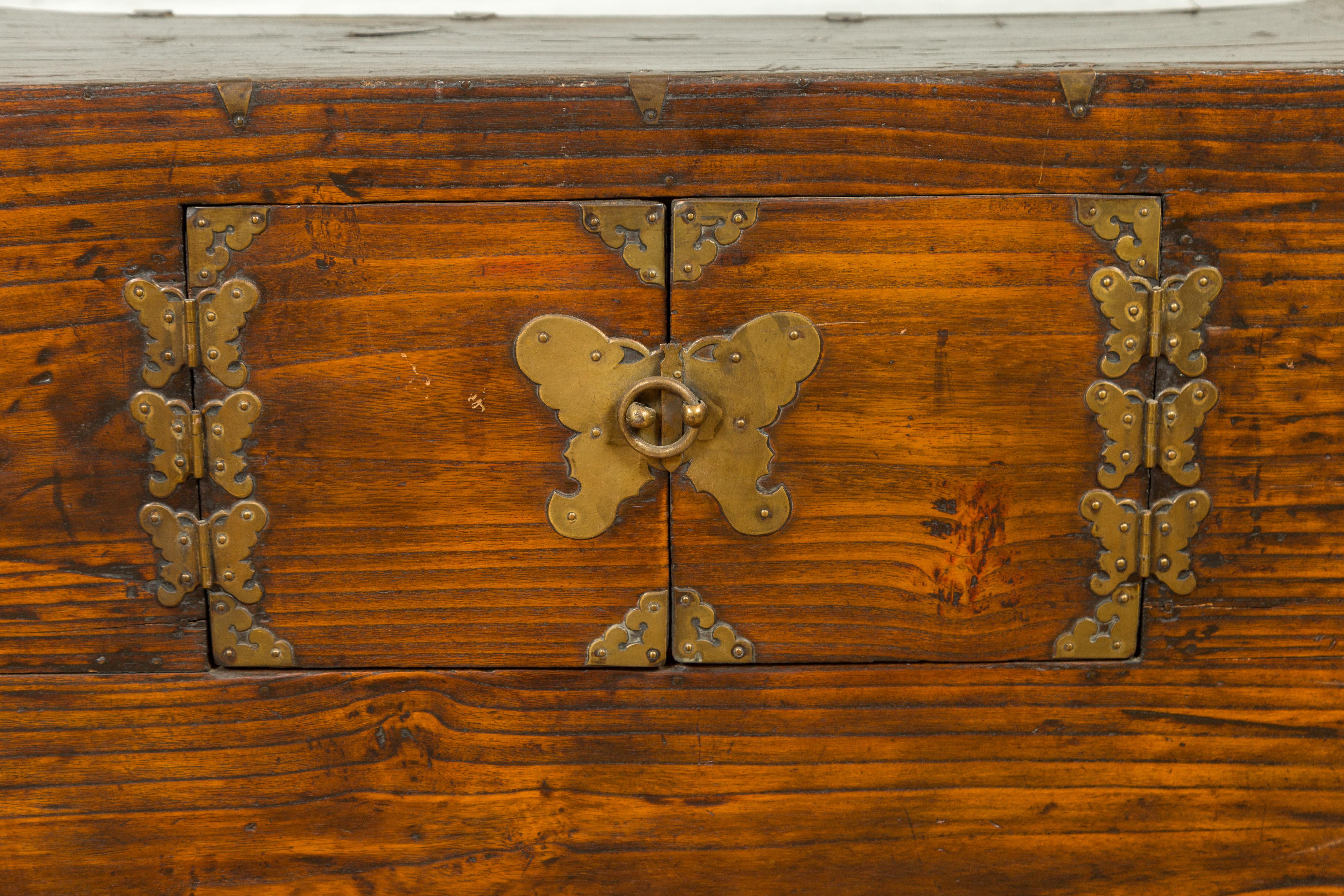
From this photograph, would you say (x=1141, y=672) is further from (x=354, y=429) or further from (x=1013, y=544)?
(x=354, y=429)

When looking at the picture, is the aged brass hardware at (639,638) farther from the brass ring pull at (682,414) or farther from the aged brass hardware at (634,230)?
the aged brass hardware at (634,230)

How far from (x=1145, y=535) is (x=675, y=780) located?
0.65 meters

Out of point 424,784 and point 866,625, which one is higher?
point 866,625

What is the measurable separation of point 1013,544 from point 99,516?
3.63ft

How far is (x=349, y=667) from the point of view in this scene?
1253 millimetres

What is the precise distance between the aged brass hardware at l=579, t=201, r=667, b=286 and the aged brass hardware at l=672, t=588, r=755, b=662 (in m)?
0.40

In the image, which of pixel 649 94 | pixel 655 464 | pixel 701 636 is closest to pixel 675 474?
pixel 655 464

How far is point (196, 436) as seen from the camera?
1184 mm

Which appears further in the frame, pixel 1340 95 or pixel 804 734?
pixel 804 734

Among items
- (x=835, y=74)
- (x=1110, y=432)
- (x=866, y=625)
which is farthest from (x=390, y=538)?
(x=1110, y=432)

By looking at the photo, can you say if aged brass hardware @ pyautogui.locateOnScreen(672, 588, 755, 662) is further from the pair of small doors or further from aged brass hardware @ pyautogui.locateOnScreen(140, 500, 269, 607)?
aged brass hardware @ pyautogui.locateOnScreen(140, 500, 269, 607)

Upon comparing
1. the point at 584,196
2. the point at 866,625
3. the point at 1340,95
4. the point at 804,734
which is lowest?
the point at 804,734

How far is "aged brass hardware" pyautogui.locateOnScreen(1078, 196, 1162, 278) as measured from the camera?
1163 mm

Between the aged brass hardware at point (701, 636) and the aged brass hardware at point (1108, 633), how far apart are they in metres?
0.39
